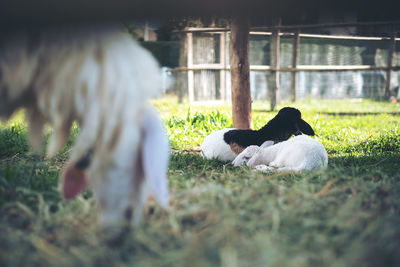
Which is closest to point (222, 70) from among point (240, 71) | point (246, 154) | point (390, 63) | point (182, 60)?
point (182, 60)

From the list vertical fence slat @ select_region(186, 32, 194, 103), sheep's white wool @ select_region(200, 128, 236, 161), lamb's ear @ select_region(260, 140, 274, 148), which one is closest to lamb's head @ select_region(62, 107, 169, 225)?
sheep's white wool @ select_region(200, 128, 236, 161)

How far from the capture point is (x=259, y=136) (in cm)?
431

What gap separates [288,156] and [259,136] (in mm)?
686

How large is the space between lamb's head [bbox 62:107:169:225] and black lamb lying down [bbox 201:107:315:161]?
8.42 ft

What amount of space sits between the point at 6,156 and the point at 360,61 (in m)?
7.80

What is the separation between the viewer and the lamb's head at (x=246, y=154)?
397 centimetres

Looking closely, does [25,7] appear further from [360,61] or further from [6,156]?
[360,61]

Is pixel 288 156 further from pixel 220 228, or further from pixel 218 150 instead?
pixel 220 228

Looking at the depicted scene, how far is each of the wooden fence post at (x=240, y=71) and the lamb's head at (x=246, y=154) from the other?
0.78 m

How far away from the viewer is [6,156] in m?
3.72

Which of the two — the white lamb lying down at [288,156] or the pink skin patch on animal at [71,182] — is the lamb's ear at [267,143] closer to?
the white lamb lying down at [288,156]

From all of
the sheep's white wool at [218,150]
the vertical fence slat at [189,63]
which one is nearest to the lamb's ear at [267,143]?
the sheep's white wool at [218,150]

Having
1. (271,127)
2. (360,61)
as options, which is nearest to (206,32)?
(360,61)

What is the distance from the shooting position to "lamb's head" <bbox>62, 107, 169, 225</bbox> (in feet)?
5.11
